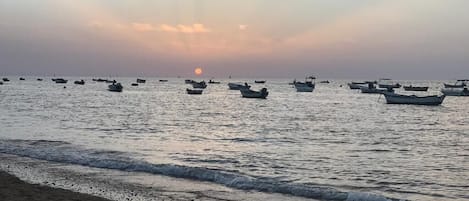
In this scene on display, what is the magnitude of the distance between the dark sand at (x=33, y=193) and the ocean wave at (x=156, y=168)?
4.71m

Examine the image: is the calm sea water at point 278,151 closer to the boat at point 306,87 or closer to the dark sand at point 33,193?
the dark sand at point 33,193

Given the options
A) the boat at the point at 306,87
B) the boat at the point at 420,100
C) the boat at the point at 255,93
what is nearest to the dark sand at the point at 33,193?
the boat at the point at 420,100

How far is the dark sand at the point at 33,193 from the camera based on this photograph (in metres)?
12.1

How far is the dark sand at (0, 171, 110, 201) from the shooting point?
12.1m

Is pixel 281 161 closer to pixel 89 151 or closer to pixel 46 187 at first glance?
pixel 89 151

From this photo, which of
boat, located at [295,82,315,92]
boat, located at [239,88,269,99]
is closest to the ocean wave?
boat, located at [239,88,269,99]

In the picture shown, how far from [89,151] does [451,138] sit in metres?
22.6

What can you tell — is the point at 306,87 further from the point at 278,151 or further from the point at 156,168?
the point at 156,168

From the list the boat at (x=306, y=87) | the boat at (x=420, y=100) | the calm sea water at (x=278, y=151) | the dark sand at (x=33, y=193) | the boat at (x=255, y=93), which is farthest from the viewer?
the boat at (x=306, y=87)

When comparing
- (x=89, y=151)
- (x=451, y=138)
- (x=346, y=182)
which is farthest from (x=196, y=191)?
(x=451, y=138)

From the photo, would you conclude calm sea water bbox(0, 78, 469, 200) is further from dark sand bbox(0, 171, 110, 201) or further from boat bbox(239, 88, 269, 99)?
boat bbox(239, 88, 269, 99)

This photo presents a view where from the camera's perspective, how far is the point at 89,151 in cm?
2350

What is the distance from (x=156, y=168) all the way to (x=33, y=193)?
→ 19.7 ft

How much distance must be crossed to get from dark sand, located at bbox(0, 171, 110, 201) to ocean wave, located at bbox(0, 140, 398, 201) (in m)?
4.71
